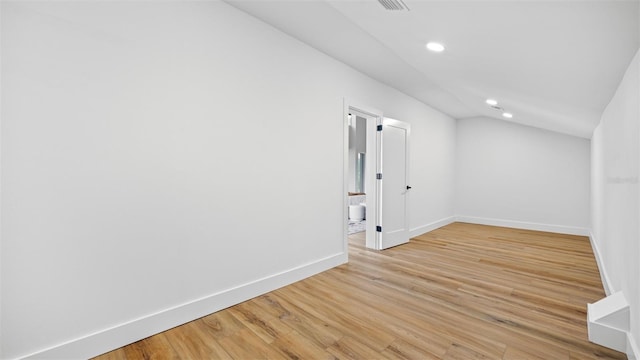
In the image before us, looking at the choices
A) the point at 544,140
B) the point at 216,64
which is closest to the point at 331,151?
the point at 216,64

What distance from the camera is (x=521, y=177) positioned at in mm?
6059

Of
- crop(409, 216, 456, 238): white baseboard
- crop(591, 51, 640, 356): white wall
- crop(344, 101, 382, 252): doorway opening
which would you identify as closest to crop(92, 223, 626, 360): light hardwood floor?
crop(591, 51, 640, 356): white wall

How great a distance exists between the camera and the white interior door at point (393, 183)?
4.21m

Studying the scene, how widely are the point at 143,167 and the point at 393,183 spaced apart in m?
3.47

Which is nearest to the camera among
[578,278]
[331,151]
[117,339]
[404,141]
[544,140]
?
[117,339]

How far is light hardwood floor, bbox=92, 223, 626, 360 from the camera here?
5.90 ft

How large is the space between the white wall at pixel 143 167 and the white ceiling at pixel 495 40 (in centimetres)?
52

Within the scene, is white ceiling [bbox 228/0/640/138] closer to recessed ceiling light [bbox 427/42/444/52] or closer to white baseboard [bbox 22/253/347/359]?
recessed ceiling light [bbox 427/42/444/52]

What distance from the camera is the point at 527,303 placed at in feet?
8.15

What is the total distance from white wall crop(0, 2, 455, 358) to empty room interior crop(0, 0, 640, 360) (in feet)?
0.04

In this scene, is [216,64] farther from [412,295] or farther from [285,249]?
[412,295]

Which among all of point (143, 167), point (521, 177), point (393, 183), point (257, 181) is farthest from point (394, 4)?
point (521, 177)

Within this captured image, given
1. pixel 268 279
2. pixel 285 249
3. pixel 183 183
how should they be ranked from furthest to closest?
1. pixel 285 249
2. pixel 268 279
3. pixel 183 183

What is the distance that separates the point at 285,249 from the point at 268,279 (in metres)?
0.34
